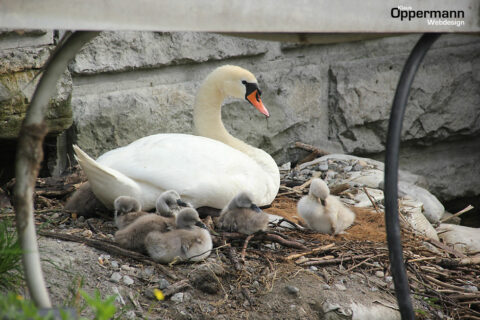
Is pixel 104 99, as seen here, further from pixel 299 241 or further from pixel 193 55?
pixel 299 241

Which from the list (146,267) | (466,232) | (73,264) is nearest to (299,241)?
(146,267)

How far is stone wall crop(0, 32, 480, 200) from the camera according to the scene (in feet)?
12.2

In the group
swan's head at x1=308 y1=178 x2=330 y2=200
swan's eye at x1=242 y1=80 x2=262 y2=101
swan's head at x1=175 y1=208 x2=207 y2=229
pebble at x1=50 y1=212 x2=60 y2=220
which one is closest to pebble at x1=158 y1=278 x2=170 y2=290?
swan's head at x1=175 y1=208 x2=207 y2=229

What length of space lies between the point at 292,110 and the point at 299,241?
4.80 feet

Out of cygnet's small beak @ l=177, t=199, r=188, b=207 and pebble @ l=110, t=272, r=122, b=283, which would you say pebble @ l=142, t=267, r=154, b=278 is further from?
cygnet's small beak @ l=177, t=199, r=188, b=207

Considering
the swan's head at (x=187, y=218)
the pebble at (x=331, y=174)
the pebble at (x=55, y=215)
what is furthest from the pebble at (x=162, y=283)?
the pebble at (x=331, y=174)

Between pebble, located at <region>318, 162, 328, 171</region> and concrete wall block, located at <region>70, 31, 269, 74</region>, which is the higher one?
concrete wall block, located at <region>70, 31, 269, 74</region>

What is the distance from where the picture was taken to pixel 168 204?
294 centimetres

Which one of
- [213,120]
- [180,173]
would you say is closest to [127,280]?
[180,173]

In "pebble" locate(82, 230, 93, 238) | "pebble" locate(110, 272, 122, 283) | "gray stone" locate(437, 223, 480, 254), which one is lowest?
"gray stone" locate(437, 223, 480, 254)

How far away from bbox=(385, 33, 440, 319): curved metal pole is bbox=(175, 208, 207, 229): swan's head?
39.6 inches

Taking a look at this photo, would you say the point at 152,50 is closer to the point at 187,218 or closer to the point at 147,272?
the point at 187,218

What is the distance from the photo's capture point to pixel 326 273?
2.78 meters

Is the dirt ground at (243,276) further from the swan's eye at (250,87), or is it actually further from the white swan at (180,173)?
the swan's eye at (250,87)
